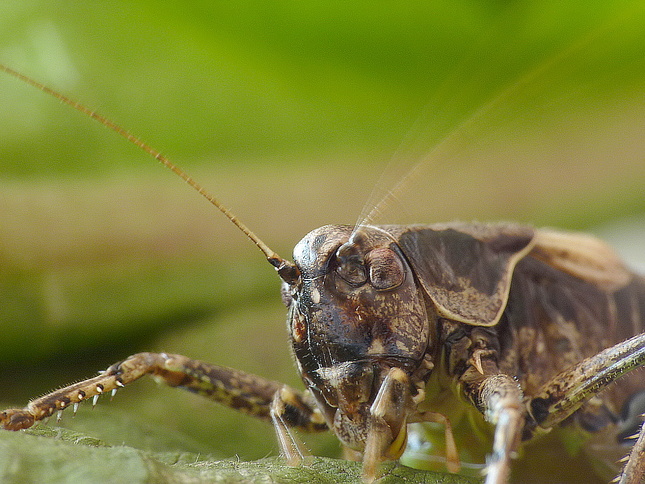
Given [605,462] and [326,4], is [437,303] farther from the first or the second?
Answer: [326,4]

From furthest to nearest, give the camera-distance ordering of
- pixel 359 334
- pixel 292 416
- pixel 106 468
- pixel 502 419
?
pixel 292 416 < pixel 359 334 < pixel 502 419 < pixel 106 468

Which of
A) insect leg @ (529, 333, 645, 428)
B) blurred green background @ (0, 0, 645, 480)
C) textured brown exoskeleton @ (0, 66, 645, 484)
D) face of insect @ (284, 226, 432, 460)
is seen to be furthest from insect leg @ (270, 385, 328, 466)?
insect leg @ (529, 333, 645, 428)

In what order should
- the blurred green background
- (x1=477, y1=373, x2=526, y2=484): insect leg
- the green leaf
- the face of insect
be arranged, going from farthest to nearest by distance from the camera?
1. the blurred green background
2. the face of insect
3. (x1=477, y1=373, x2=526, y2=484): insect leg
4. the green leaf

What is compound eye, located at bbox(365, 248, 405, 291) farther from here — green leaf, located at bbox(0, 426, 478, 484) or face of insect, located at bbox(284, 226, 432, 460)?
green leaf, located at bbox(0, 426, 478, 484)

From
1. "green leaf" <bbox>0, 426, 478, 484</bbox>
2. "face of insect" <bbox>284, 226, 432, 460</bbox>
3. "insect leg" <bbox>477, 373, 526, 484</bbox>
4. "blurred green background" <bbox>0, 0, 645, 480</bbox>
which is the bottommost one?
"insect leg" <bbox>477, 373, 526, 484</bbox>

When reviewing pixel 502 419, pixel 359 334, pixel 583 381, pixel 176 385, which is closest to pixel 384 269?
pixel 359 334

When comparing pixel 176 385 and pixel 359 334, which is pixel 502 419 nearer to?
pixel 359 334

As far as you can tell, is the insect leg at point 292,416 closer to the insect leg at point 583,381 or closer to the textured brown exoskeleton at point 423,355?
the textured brown exoskeleton at point 423,355
